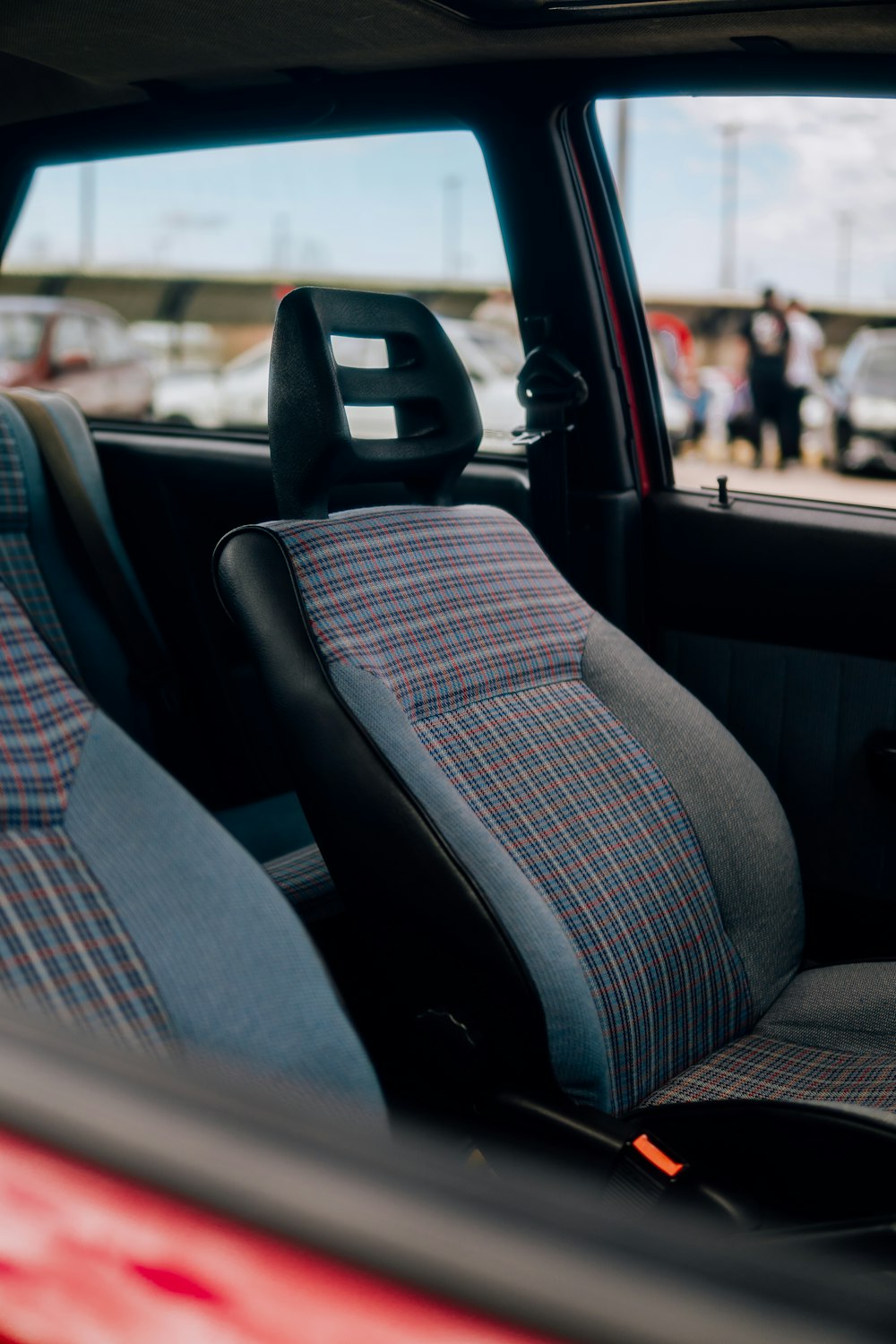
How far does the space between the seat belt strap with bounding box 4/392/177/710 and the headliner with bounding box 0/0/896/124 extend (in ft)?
1.99

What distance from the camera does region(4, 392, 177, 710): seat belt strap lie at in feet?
7.87

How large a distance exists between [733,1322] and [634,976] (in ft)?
3.12

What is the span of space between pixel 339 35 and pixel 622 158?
59 cm

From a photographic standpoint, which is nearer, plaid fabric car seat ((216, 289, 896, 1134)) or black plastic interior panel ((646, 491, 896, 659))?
plaid fabric car seat ((216, 289, 896, 1134))

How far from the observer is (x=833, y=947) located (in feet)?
6.53

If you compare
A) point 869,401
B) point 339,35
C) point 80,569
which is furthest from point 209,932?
point 869,401

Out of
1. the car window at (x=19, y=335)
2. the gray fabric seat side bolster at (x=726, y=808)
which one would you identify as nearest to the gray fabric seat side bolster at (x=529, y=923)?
the gray fabric seat side bolster at (x=726, y=808)

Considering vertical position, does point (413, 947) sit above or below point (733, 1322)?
below

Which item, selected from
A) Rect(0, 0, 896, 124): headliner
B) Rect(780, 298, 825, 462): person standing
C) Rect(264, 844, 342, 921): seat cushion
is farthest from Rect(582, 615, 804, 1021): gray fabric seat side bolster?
Rect(780, 298, 825, 462): person standing

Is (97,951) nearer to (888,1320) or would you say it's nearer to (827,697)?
(888,1320)

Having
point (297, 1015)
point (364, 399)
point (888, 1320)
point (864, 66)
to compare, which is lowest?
point (297, 1015)

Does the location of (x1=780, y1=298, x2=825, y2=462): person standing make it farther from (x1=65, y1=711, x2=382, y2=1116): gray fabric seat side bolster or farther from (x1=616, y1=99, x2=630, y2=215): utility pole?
(x1=65, y1=711, x2=382, y2=1116): gray fabric seat side bolster

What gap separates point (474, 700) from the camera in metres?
1.51

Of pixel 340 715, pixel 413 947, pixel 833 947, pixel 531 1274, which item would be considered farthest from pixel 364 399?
pixel 531 1274
